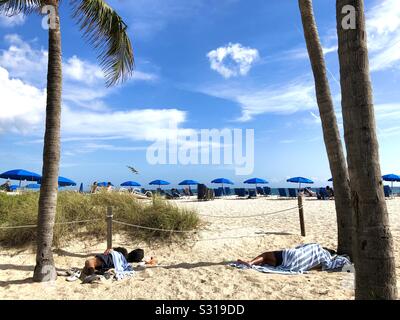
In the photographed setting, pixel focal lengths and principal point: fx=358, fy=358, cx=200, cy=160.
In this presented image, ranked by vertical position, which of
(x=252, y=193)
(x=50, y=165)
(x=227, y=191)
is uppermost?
(x=227, y=191)

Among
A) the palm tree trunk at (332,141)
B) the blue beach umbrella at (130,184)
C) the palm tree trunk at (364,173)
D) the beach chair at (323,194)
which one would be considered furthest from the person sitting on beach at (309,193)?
the palm tree trunk at (364,173)

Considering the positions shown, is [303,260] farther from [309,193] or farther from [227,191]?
[227,191]

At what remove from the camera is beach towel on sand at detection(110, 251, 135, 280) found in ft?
19.4

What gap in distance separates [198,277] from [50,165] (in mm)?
2951

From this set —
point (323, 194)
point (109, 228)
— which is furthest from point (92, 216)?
point (323, 194)

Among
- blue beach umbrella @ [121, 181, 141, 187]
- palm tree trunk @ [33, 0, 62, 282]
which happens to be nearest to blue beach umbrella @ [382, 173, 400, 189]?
blue beach umbrella @ [121, 181, 141, 187]

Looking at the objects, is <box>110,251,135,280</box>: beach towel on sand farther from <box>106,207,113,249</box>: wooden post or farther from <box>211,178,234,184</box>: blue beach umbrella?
<box>211,178,234,184</box>: blue beach umbrella

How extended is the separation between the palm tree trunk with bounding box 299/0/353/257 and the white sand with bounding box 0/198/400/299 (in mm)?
1039

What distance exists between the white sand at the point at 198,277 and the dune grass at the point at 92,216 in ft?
1.25

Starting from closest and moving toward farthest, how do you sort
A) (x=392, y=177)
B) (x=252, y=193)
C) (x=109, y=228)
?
1. (x=109, y=228)
2. (x=252, y=193)
3. (x=392, y=177)

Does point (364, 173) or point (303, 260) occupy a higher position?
point (364, 173)

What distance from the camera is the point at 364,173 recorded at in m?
3.00

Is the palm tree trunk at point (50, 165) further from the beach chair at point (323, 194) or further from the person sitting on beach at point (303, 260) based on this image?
the beach chair at point (323, 194)
